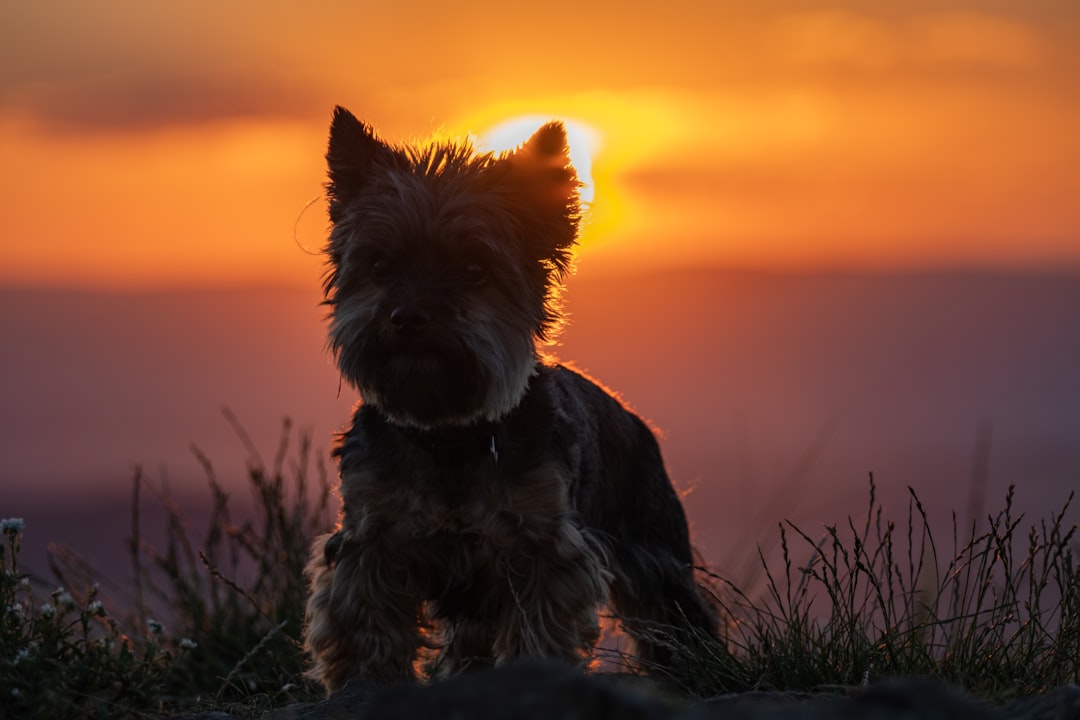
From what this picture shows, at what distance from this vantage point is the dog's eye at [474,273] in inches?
226

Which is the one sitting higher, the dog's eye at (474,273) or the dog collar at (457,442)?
the dog's eye at (474,273)

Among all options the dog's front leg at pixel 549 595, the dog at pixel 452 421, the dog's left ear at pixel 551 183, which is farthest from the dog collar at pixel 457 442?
the dog's left ear at pixel 551 183

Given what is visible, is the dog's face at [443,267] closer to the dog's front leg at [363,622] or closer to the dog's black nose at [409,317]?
the dog's black nose at [409,317]

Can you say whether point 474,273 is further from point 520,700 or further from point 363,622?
point 520,700

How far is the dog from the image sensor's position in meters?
5.61

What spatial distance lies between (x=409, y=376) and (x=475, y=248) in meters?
0.67

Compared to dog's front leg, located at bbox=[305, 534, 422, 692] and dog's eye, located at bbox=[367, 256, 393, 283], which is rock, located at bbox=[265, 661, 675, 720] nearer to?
dog's front leg, located at bbox=[305, 534, 422, 692]

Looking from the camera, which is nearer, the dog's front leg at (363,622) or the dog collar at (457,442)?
the dog collar at (457,442)

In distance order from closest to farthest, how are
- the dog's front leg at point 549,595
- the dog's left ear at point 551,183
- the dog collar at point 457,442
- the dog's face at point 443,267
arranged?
the dog's face at point 443,267 < the dog collar at point 457,442 < the dog's front leg at point 549,595 < the dog's left ear at point 551,183

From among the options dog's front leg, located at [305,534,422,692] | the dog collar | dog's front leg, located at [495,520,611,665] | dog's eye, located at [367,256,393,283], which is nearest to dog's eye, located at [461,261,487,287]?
dog's eye, located at [367,256,393,283]

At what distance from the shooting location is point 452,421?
18.6ft

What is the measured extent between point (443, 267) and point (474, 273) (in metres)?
0.18

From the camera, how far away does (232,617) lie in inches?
310

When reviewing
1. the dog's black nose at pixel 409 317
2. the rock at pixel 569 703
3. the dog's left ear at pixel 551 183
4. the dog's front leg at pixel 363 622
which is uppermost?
the dog's left ear at pixel 551 183
